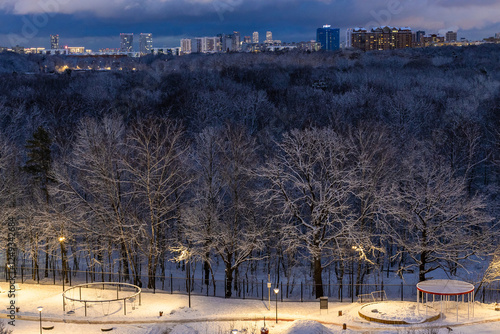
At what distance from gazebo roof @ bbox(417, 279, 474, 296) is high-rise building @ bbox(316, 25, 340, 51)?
15117 cm

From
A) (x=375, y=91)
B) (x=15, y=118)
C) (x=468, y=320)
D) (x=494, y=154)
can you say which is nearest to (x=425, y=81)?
(x=375, y=91)

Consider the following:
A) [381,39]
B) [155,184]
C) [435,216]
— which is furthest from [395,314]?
[381,39]

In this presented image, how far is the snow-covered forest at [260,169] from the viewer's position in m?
32.9

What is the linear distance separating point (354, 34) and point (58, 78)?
248 feet

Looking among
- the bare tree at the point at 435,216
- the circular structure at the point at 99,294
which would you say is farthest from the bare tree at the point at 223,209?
the bare tree at the point at 435,216

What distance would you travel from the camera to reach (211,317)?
86.4 ft

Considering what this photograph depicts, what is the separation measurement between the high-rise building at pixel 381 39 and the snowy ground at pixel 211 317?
128 meters

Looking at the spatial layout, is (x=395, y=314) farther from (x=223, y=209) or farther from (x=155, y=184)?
(x=155, y=184)

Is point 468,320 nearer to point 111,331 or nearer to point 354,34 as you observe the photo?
point 111,331

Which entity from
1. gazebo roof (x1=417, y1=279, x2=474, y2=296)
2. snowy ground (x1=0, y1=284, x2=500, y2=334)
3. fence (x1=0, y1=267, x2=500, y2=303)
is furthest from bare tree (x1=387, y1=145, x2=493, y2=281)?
snowy ground (x1=0, y1=284, x2=500, y2=334)

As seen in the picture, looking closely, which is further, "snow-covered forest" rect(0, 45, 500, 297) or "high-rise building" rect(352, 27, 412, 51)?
"high-rise building" rect(352, 27, 412, 51)

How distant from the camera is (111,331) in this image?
955 inches

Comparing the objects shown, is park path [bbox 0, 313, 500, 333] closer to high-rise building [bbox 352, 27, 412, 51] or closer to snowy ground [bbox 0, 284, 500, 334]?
snowy ground [bbox 0, 284, 500, 334]

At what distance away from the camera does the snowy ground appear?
24.2m
